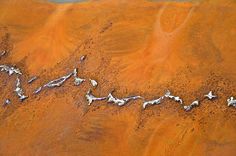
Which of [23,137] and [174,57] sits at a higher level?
[174,57]

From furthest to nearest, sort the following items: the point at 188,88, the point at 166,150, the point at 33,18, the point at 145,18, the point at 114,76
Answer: the point at 33,18 < the point at 145,18 < the point at 114,76 < the point at 188,88 < the point at 166,150

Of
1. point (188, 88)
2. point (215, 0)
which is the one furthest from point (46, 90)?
point (215, 0)

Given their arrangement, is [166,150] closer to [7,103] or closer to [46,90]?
[46,90]

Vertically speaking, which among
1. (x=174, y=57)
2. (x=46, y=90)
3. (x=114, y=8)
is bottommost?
(x=46, y=90)

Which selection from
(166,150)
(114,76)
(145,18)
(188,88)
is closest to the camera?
(166,150)

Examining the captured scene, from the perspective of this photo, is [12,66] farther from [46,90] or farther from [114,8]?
[114,8]

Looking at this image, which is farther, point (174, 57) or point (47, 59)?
point (47, 59)

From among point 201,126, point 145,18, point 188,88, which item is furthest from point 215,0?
point 201,126
